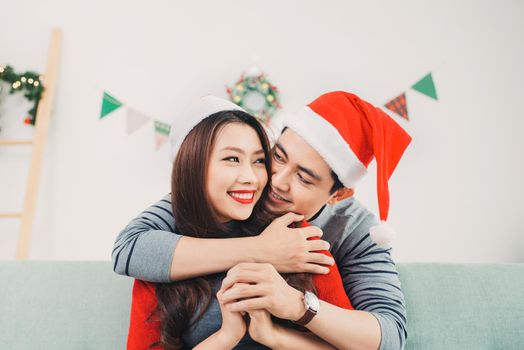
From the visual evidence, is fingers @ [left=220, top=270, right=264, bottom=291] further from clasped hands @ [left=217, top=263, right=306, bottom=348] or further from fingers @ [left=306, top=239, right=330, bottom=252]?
fingers @ [left=306, top=239, right=330, bottom=252]

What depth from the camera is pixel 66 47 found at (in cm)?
298

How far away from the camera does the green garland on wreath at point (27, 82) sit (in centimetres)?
280

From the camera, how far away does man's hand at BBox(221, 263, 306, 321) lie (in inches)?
31.3

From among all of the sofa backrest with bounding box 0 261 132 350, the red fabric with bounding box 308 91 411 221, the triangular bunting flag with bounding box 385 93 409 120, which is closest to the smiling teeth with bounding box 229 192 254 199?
the red fabric with bounding box 308 91 411 221

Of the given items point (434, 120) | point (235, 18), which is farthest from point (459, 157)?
point (235, 18)

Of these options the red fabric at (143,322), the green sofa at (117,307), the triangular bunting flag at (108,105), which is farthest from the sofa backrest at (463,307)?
the triangular bunting flag at (108,105)

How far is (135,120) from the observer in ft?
9.55

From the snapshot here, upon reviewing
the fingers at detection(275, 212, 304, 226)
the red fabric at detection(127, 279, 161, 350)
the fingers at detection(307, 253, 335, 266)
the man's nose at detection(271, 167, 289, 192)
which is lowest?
the red fabric at detection(127, 279, 161, 350)

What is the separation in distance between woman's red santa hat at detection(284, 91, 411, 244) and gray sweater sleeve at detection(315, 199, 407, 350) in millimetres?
115

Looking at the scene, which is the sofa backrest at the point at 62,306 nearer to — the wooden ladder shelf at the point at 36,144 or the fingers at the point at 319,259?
the fingers at the point at 319,259

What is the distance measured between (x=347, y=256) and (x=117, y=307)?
0.71 m

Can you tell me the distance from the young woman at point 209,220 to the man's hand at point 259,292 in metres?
0.06

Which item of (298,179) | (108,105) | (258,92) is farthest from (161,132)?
(298,179)

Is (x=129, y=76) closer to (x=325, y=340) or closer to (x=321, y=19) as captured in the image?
(x=321, y=19)
